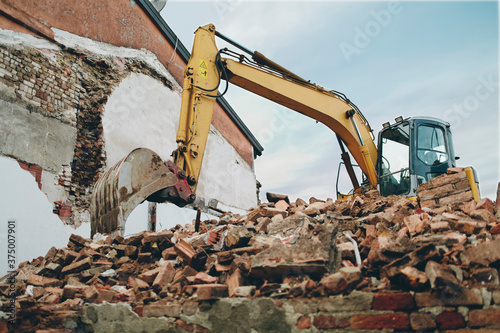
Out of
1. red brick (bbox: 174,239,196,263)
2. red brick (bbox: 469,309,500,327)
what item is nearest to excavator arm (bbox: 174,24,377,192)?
red brick (bbox: 174,239,196,263)

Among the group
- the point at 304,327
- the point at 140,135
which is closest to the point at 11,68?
the point at 140,135

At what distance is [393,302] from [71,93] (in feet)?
23.1

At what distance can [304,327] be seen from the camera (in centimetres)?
223

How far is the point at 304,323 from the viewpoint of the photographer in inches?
88.0

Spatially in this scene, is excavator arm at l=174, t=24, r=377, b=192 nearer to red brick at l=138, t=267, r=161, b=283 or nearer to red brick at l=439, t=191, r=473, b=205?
red brick at l=138, t=267, r=161, b=283

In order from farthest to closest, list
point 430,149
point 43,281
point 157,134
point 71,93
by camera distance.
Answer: point 157,134
point 71,93
point 430,149
point 43,281

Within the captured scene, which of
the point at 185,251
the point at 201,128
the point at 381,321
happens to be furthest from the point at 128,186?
the point at 381,321

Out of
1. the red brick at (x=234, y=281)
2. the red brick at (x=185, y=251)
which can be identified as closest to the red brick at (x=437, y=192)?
the red brick at (x=234, y=281)

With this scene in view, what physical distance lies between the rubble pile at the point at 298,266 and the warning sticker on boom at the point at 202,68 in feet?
7.63

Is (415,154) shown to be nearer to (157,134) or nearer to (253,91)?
(253,91)

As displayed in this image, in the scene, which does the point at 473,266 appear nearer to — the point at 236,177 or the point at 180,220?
the point at 180,220

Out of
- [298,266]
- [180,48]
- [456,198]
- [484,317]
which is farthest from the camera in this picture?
[180,48]

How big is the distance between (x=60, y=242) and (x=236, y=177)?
720 cm

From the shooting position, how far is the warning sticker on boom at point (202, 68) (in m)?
5.11
